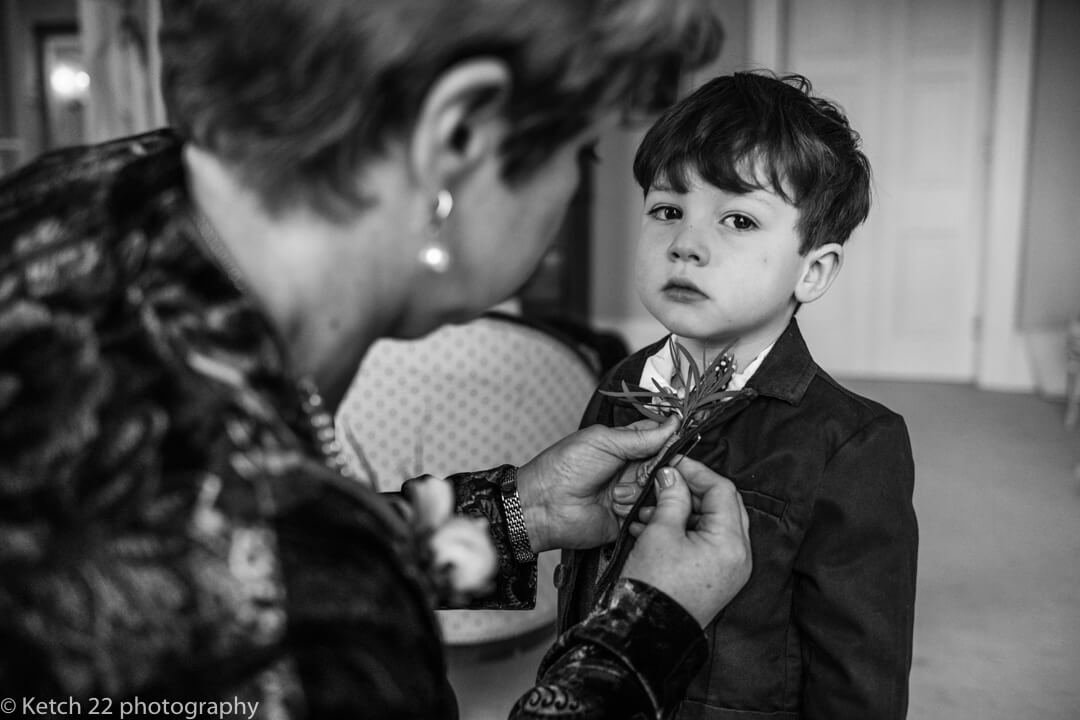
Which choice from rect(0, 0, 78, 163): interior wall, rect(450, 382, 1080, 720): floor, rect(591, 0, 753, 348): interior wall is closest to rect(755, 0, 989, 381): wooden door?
rect(591, 0, 753, 348): interior wall

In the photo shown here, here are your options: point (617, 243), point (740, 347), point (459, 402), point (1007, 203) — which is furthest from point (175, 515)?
point (617, 243)

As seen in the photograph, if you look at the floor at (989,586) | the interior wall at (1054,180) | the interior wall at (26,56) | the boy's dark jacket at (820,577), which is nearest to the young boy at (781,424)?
the boy's dark jacket at (820,577)

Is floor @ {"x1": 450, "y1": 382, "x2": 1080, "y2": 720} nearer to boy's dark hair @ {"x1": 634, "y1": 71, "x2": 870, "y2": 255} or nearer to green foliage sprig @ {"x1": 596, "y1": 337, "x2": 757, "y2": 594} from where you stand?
green foliage sprig @ {"x1": 596, "y1": 337, "x2": 757, "y2": 594}

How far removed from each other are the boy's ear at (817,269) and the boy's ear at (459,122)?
70 centimetres

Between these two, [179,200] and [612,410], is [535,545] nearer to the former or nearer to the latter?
[612,410]

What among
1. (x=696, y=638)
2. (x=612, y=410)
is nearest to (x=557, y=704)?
(x=696, y=638)

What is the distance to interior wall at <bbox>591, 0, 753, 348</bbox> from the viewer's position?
691 centimetres

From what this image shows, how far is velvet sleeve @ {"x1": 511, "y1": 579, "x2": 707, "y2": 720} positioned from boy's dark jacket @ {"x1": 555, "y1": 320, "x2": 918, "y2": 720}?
0.96 feet

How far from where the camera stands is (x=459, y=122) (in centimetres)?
67

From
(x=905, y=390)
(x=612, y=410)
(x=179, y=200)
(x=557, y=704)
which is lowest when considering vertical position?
(x=905, y=390)

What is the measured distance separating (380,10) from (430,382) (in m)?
1.82

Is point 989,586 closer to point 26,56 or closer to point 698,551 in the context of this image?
point 698,551

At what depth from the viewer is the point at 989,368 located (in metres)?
6.19

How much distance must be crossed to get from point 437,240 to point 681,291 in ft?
1.90
